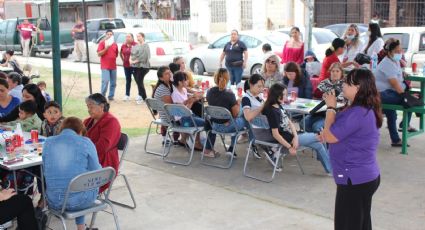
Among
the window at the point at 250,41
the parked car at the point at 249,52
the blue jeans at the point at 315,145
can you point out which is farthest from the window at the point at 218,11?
the blue jeans at the point at 315,145

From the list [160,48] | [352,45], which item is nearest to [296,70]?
[352,45]

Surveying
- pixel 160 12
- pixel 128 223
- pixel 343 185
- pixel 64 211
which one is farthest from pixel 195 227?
pixel 160 12

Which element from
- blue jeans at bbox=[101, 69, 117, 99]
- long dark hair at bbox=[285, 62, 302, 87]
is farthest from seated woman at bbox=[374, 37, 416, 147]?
blue jeans at bbox=[101, 69, 117, 99]

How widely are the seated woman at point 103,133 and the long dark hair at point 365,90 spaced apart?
7.89ft

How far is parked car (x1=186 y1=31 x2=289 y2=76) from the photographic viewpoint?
15211mm

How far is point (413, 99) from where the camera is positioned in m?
8.08

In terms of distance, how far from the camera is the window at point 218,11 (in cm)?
2830

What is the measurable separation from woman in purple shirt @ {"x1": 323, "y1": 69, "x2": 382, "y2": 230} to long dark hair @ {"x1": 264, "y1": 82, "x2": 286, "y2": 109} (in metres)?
2.33

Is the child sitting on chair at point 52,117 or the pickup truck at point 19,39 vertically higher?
the pickup truck at point 19,39

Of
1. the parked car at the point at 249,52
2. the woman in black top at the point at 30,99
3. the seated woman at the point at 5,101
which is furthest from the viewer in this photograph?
the parked car at the point at 249,52

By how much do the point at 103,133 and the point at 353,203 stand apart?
2508 mm

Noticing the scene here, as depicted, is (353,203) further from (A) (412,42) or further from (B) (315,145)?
(A) (412,42)

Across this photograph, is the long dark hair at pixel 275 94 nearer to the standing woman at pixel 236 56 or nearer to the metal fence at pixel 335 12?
the standing woman at pixel 236 56

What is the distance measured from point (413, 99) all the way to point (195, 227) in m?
4.11
